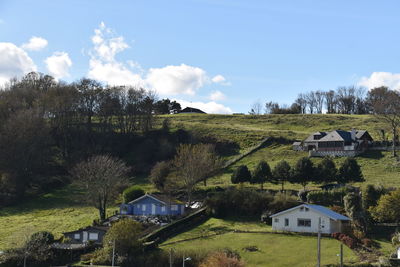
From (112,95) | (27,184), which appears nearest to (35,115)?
(27,184)

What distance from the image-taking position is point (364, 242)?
144 feet

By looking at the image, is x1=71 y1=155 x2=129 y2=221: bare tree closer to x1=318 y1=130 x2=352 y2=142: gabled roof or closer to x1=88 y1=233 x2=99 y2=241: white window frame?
x1=88 y1=233 x2=99 y2=241: white window frame

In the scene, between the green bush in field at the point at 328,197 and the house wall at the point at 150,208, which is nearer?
the green bush in field at the point at 328,197

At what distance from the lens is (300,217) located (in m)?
50.0

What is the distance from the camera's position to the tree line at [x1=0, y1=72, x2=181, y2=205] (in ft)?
260

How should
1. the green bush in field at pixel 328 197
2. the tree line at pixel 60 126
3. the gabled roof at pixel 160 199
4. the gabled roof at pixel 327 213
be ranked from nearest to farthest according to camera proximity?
the gabled roof at pixel 327 213
the green bush in field at pixel 328 197
the gabled roof at pixel 160 199
the tree line at pixel 60 126

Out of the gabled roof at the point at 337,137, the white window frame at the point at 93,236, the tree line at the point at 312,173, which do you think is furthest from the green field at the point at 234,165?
the white window frame at the point at 93,236

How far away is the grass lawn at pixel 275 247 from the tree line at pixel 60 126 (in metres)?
38.7

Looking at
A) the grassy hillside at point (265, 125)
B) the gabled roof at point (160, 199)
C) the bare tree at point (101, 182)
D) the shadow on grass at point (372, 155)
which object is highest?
the grassy hillside at point (265, 125)

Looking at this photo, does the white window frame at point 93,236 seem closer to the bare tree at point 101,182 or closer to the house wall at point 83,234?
the house wall at point 83,234

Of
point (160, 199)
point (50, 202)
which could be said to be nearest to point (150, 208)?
point (160, 199)

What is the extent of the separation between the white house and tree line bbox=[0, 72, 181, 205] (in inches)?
1632

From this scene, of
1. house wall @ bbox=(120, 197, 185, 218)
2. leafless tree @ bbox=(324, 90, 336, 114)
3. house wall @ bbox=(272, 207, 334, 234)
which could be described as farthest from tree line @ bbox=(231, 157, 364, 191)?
leafless tree @ bbox=(324, 90, 336, 114)

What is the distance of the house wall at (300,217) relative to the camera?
48.2 metres
